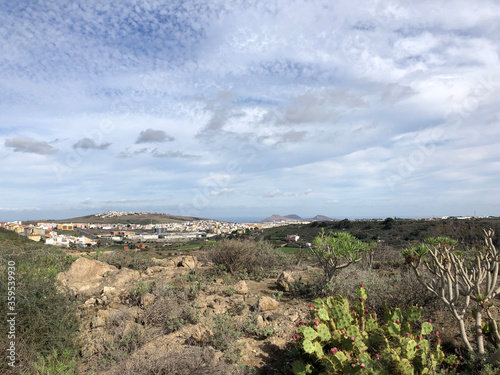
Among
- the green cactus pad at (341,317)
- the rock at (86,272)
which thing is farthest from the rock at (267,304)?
the rock at (86,272)

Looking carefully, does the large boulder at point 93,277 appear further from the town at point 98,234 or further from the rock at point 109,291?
the town at point 98,234

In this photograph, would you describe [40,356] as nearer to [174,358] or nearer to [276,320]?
[174,358]

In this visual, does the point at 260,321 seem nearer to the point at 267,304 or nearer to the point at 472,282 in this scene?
the point at 267,304

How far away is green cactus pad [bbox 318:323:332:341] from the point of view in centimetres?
437

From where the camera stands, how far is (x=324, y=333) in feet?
14.4

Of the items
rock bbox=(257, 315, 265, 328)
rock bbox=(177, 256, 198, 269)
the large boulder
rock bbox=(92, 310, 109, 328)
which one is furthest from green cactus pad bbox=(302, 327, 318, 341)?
rock bbox=(177, 256, 198, 269)

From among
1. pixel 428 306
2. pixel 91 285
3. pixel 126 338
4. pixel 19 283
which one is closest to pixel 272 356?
pixel 126 338

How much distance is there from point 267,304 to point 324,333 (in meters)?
2.06

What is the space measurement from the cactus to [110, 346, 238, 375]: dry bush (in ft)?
3.50

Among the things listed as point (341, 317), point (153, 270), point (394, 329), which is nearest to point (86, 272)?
point (153, 270)

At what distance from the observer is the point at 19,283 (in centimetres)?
483

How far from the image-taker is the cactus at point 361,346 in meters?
3.83

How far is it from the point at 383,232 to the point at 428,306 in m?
20.7

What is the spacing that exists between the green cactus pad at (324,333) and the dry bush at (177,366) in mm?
1289
